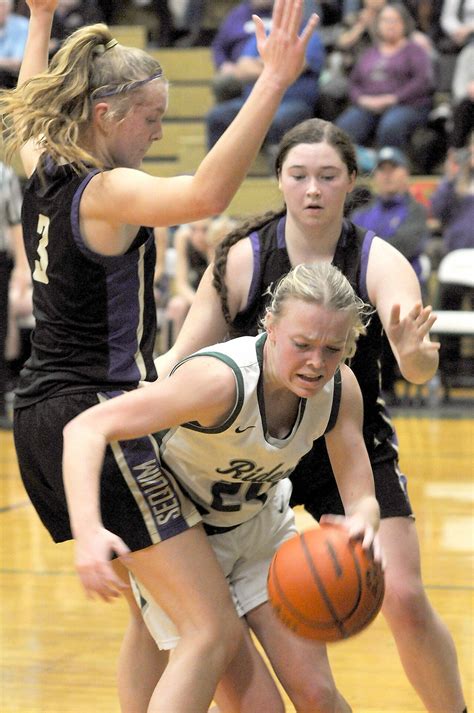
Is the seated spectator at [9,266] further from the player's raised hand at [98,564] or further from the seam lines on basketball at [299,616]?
the player's raised hand at [98,564]

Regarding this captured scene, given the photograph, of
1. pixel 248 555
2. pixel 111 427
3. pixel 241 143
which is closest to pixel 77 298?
pixel 111 427

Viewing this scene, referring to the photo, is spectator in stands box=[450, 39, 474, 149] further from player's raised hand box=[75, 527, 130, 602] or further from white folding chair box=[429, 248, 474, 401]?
player's raised hand box=[75, 527, 130, 602]

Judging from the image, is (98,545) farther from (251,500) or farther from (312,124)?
(312,124)

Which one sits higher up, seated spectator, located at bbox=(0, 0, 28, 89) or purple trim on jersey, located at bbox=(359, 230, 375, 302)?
purple trim on jersey, located at bbox=(359, 230, 375, 302)

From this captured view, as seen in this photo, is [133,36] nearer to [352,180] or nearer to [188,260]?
[188,260]

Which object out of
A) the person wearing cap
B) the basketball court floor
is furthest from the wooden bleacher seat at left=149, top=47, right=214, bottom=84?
the person wearing cap

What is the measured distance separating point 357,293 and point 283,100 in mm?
7748

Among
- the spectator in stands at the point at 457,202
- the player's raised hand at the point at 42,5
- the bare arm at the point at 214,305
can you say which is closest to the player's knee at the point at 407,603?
the bare arm at the point at 214,305

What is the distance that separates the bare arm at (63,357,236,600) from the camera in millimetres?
2307

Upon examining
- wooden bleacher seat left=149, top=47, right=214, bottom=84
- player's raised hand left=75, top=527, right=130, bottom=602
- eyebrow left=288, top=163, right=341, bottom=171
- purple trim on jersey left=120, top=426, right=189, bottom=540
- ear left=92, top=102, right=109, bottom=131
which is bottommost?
wooden bleacher seat left=149, top=47, right=214, bottom=84

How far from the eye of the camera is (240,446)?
8.98 ft

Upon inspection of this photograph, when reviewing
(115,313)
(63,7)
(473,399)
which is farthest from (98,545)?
(63,7)

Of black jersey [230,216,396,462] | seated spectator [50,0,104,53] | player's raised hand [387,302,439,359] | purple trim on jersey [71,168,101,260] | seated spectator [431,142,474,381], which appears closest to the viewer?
purple trim on jersey [71,168,101,260]

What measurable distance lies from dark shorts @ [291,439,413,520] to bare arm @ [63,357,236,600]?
714 millimetres
